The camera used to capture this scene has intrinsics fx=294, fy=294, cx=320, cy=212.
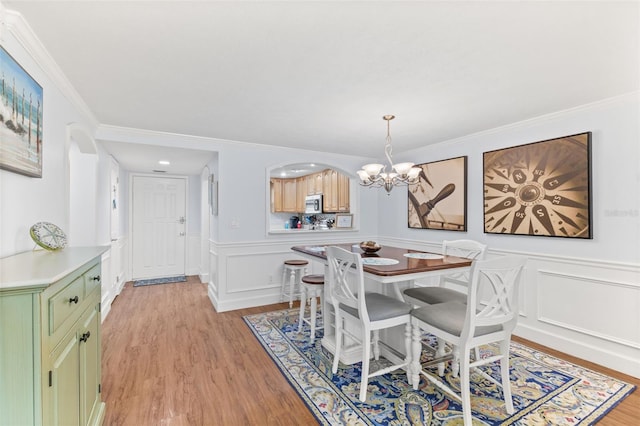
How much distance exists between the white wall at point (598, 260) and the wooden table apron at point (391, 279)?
1.13m

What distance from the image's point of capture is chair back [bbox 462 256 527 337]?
1.75 meters

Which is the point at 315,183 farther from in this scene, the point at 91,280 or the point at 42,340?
the point at 42,340

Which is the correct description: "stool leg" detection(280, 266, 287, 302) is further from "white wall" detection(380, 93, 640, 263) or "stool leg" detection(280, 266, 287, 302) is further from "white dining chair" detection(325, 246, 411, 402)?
"white wall" detection(380, 93, 640, 263)

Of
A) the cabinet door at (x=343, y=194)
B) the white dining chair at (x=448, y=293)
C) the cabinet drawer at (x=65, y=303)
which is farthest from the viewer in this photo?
the cabinet door at (x=343, y=194)

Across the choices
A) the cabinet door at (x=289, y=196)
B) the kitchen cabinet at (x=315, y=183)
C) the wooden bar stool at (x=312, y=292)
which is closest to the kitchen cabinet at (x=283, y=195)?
the cabinet door at (x=289, y=196)

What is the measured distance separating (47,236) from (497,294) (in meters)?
2.67

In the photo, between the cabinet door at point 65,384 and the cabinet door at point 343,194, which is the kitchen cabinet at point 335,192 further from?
the cabinet door at point 65,384

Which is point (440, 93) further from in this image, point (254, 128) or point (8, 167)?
point (8, 167)

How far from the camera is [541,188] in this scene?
2912 mm

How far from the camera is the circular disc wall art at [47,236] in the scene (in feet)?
5.17

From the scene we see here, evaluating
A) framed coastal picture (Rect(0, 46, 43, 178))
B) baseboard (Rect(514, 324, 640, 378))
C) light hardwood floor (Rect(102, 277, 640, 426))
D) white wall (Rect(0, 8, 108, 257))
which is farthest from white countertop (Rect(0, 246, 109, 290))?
baseboard (Rect(514, 324, 640, 378))

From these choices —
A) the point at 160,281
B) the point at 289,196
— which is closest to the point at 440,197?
the point at 289,196

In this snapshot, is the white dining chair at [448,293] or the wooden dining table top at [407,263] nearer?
the wooden dining table top at [407,263]

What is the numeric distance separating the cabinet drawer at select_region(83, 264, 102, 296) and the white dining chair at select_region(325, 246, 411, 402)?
1504mm
